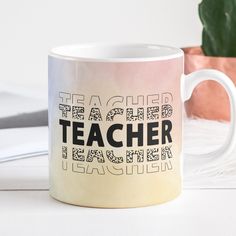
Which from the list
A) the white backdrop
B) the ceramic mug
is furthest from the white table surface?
the white backdrop

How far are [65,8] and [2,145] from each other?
0.73m

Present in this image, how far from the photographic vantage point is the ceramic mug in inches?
21.0

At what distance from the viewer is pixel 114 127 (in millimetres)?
537

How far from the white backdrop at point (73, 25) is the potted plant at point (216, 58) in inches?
21.6

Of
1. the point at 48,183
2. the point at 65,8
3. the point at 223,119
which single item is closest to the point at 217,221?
the point at 48,183

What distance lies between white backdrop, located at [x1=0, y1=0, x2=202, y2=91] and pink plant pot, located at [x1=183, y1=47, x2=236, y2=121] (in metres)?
0.55

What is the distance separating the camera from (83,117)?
0.54 meters

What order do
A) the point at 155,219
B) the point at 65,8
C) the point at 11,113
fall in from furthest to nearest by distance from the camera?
the point at 65,8, the point at 11,113, the point at 155,219

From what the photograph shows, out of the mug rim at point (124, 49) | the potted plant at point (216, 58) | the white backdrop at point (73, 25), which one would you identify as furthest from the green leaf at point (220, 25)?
the white backdrop at point (73, 25)

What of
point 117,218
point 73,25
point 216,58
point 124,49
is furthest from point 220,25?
point 73,25

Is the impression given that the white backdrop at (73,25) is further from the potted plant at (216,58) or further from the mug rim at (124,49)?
the mug rim at (124,49)

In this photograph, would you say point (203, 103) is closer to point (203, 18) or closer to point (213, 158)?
point (203, 18)

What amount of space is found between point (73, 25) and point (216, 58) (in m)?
0.58

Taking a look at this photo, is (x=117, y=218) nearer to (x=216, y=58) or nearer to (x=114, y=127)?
(x=114, y=127)
